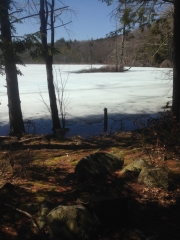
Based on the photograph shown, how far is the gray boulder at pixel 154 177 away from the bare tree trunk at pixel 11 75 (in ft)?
19.2

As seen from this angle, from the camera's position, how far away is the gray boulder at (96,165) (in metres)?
4.95

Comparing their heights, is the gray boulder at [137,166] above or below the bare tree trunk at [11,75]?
below

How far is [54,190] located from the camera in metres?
4.63

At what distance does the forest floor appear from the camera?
10.9 ft

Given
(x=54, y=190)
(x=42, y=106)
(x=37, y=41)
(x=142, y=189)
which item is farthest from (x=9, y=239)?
(x=42, y=106)

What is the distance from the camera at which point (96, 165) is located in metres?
5.11

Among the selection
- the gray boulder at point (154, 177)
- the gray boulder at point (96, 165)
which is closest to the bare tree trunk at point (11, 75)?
the gray boulder at point (96, 165)

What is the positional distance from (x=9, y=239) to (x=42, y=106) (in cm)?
1410

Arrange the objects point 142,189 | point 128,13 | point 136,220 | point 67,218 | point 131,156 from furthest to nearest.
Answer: point 128,13 → point 131,156 → point 142,189 → point 136,220 → point 67,218

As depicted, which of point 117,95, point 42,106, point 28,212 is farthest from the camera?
point 117,95

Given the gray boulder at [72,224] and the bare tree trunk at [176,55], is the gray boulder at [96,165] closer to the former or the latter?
the gray boulder at [72,224]

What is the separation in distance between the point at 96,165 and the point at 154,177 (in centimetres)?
122

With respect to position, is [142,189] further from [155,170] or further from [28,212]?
[28,212]

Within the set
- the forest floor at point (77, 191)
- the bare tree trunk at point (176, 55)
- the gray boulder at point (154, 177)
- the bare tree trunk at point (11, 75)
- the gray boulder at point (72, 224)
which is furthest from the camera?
the bare tree trunk at point (11, 75)
